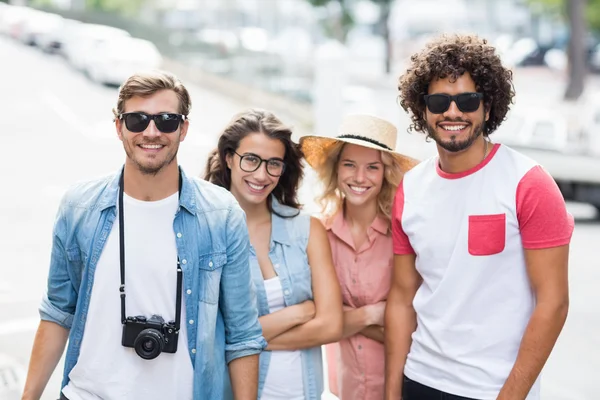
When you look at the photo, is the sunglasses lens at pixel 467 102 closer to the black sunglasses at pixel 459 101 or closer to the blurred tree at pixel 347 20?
the black sunglasses at pixel 459 101

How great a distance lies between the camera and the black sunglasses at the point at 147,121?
2941 mm

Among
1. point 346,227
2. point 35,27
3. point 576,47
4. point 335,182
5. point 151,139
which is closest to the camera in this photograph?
point 151,139

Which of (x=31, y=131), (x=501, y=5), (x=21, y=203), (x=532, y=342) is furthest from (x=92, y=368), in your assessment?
(x=501, y=5)

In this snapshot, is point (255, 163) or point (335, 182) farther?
point (335, 182)

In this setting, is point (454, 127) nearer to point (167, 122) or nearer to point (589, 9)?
point (167, 122)

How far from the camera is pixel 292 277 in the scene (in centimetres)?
369

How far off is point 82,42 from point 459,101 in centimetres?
2670

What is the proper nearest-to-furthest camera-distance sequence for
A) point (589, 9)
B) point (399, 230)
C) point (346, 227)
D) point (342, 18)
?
point (399, 230), point (346, 227), point (342, 18), point (589, 9)

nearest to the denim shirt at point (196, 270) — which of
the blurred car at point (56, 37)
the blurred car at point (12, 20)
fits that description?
the blurred car at point (56, 37)

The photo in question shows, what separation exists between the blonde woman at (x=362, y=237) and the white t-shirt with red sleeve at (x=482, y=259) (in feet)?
2.17

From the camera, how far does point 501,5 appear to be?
2346 inches

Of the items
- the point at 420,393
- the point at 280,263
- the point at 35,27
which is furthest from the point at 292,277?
the point at 35,27

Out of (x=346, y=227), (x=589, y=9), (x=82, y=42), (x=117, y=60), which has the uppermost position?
(x=589, y=9)

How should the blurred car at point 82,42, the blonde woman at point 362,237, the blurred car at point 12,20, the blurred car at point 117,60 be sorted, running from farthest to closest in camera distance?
1. the blurred car at point 12,20
2. the blurred car at point 82,42
3. the blurred car at point 117,60
4. the blonde woman at point 362,237
